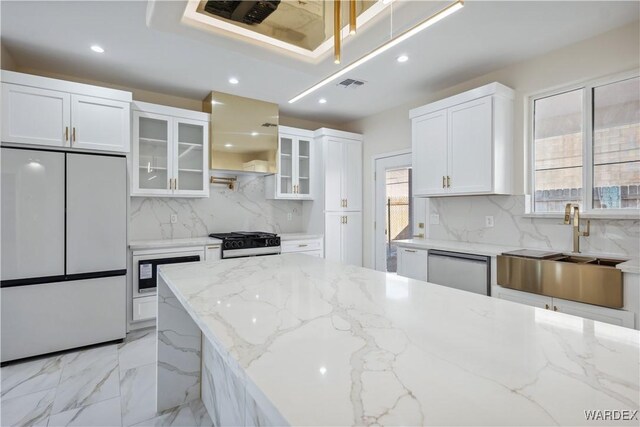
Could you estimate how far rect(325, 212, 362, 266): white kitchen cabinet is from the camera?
4.56 meters

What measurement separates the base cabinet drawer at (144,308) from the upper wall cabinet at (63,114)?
1481mm

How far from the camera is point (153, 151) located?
3604mm

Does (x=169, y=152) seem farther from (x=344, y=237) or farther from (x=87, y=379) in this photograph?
(x=344, y=237)

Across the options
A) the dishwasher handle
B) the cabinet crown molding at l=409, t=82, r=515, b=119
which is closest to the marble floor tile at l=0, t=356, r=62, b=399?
the dishwasher handle

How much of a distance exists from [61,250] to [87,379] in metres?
1.09

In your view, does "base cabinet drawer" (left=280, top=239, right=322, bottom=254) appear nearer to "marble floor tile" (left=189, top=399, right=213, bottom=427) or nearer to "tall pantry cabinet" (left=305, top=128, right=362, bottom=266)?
"tall pantry cabinet" (left=305, top=128, right=362, bottom=266)

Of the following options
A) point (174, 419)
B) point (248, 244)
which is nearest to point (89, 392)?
point (174, 419)

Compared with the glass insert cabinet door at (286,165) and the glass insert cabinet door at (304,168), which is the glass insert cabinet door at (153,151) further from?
the glass insert cabinet door at (304,168)

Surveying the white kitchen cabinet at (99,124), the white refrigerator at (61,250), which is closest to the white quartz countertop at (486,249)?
the white refrigerator at (61,250)

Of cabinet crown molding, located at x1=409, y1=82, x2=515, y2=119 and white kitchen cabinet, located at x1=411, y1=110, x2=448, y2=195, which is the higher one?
cabinet crown molding, located at x1=409, y1=82, x2=515, y2=119

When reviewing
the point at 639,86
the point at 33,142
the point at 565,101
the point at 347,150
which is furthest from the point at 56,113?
the point at 639,86

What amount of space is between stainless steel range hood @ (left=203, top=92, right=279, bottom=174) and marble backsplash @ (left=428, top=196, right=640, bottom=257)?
2166 millimetres

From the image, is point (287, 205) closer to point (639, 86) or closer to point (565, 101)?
point (565, 101)

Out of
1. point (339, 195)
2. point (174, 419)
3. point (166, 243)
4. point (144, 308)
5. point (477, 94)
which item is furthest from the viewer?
point (339, 195)
